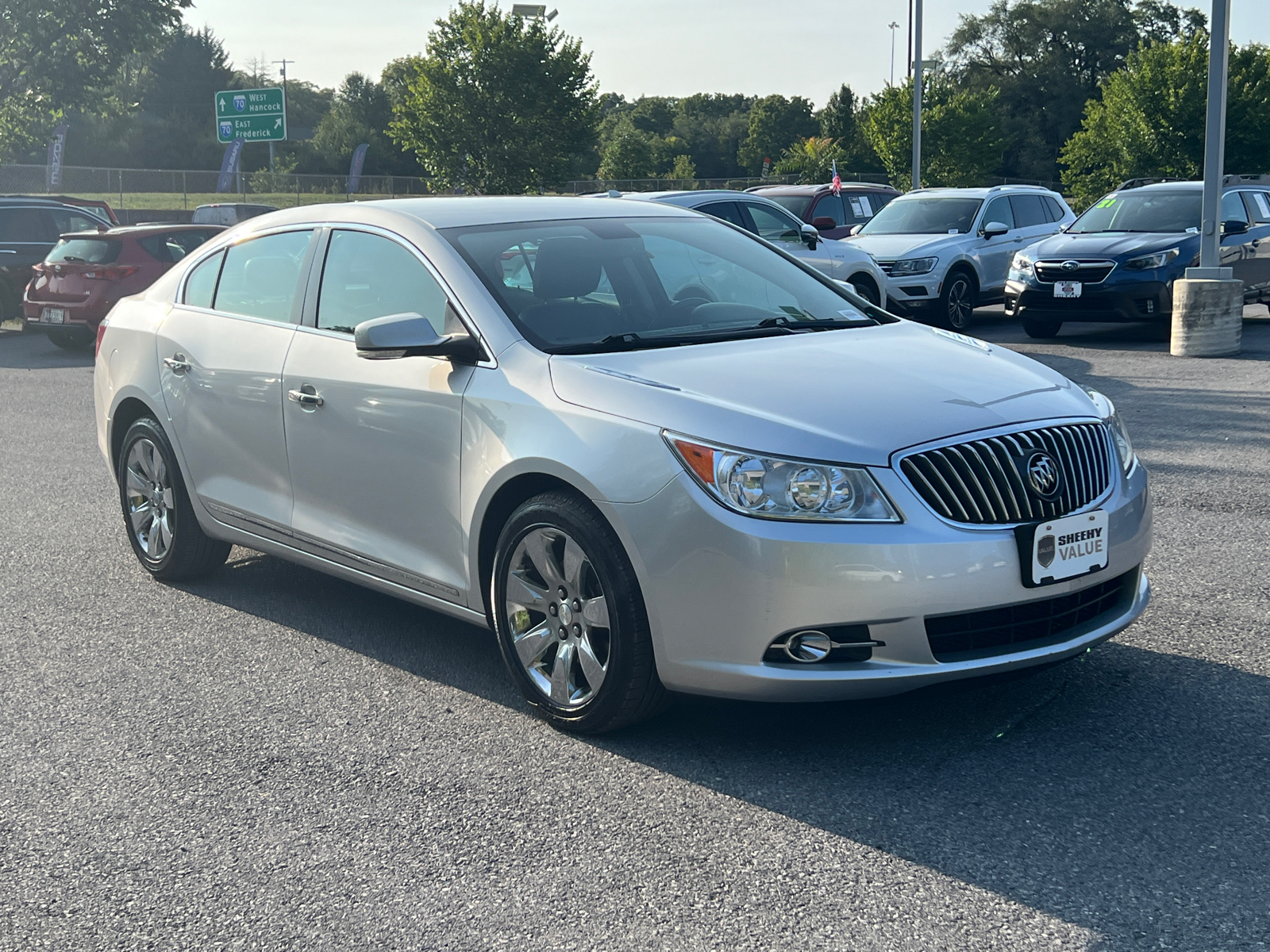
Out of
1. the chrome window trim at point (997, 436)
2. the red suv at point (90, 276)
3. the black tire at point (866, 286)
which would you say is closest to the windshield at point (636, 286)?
the chrome window trim at point (997, 436)

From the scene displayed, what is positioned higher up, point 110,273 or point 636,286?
point 636,286

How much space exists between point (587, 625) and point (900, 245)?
13.3 meters

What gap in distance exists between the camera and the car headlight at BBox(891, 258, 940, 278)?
16125mm

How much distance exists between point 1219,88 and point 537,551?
12008 mm

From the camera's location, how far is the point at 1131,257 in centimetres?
1470

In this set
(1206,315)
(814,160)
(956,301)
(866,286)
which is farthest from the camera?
(814,160)

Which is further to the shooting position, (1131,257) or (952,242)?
(952,242)

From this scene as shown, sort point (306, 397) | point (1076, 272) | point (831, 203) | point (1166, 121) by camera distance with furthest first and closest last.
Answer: point (1166, 121) < point (831, 203) < point (1076, 272) < point (306, 397)

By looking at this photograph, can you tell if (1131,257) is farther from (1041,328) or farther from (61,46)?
(61,46)

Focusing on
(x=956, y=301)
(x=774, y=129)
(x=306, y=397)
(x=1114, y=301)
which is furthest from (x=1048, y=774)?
(x=774, y=129)

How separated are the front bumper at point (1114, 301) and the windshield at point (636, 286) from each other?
1009 centimetres

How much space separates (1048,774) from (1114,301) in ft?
38.7

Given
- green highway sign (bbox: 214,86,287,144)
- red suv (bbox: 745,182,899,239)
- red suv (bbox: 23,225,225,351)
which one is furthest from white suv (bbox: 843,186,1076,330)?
green highway sign (bbox: 214,86,287,144)

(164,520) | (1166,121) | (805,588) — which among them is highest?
(1166,121)
